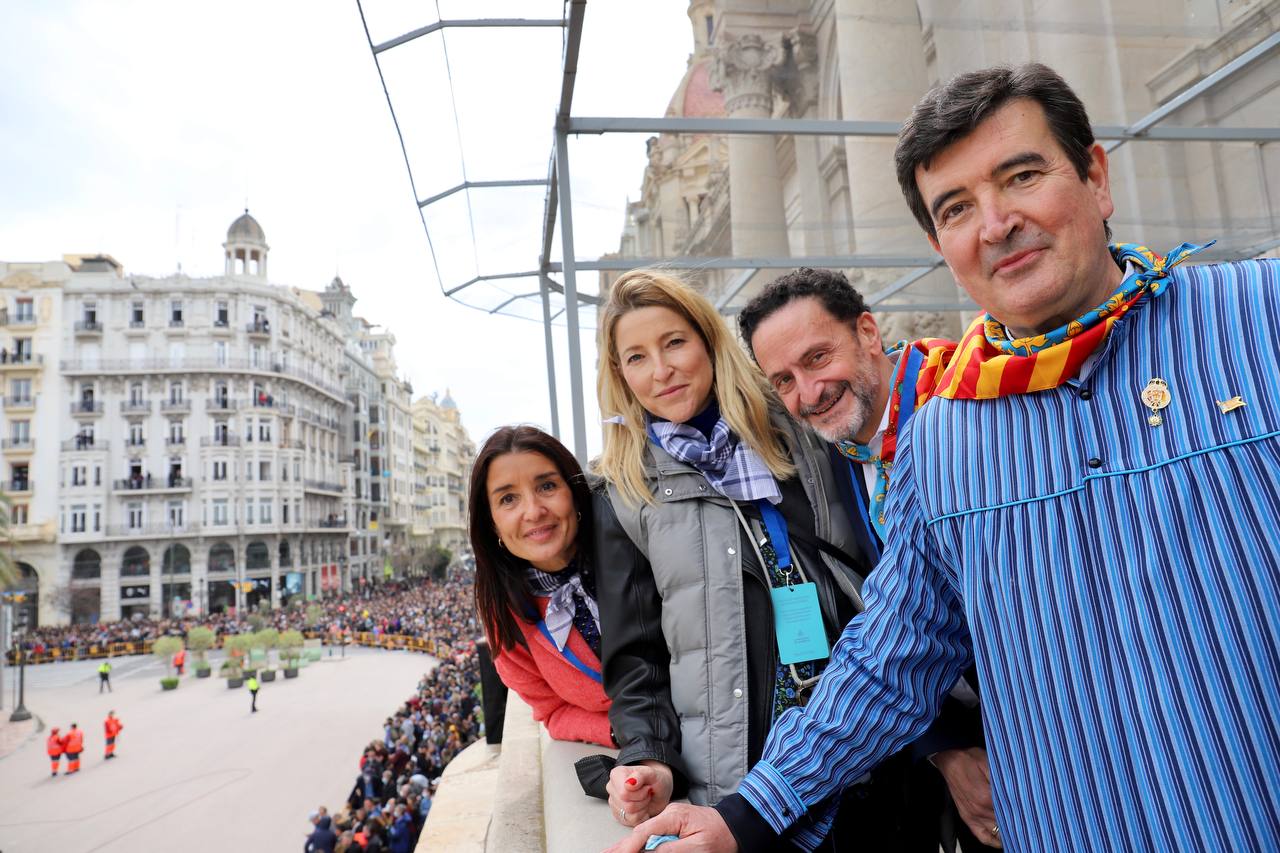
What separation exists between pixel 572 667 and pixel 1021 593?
1.50 metres

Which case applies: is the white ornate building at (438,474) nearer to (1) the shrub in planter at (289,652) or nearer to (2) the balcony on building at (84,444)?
(2) the balcony on building at (84,444)

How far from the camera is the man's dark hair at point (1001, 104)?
117cm

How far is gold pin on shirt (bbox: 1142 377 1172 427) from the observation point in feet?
3.40

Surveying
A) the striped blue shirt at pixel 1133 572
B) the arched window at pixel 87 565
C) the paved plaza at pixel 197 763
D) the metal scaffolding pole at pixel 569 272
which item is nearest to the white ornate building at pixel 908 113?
the metal scaffolding pole at pixel 569 272

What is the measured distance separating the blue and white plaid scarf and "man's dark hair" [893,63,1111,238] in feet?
2.74

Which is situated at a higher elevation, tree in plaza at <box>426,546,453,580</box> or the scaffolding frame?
the scaffolding frame

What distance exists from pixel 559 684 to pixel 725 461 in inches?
39.8

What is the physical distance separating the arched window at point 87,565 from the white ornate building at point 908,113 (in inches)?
2118

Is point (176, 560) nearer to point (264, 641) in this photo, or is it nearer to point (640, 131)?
point (264, 641)

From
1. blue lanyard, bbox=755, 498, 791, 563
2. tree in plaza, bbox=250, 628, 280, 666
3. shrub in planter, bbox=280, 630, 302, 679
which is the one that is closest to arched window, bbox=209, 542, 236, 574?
shrub in planter, bbox=280, 630, 302, 679

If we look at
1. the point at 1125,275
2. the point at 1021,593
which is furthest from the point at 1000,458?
the point at 1125,275

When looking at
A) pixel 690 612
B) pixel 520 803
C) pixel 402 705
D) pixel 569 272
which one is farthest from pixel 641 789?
pixel 402 705

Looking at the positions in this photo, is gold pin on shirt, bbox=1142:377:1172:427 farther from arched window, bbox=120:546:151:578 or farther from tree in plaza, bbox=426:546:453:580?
tree in plaza, bbox=426:546:453:580

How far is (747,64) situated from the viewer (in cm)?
922
